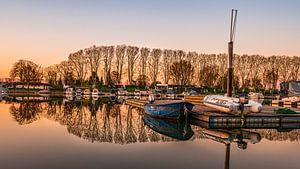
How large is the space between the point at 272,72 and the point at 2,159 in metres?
80.2

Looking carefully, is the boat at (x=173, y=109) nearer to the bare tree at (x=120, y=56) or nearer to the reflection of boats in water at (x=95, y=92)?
the bare tree at (x=120, y=56)

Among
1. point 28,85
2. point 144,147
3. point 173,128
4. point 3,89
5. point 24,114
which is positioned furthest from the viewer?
point 28,85

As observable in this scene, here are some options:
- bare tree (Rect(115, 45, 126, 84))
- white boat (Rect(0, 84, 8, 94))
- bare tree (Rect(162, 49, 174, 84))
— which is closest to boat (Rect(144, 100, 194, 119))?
bare tree (Rect(115, 45, 126, 84))

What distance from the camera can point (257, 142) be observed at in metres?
19.5

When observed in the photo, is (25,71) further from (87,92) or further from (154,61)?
(154,61)

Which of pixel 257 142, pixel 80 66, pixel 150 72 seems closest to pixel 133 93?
pixel 150 72

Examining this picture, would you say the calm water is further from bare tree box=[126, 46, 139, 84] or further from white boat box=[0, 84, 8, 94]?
white boat box=[0, 84, 8, 94]

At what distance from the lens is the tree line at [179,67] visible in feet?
282

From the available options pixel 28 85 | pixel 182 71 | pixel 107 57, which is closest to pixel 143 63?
pixel 107 57

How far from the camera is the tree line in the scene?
282 feet

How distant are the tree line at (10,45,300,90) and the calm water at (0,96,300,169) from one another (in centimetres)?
6012

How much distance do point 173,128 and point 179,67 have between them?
6077cm

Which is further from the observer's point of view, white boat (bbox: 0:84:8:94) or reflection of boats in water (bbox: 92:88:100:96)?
white boat (bbox: 0:84:8:94)

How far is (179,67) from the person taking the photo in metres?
84.7
